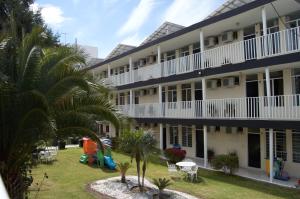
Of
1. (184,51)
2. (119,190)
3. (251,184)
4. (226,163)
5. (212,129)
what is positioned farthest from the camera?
(184,51)

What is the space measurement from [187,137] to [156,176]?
8154 millimetres

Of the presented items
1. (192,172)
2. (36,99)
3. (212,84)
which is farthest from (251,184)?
(36,99)

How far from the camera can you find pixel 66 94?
8469 mm

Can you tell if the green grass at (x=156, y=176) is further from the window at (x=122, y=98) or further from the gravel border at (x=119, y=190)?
the window at (x=122, y=98)

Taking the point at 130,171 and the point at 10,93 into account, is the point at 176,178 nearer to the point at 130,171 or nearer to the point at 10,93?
the point at 130,171

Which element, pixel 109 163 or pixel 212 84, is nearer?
pixel 109 163

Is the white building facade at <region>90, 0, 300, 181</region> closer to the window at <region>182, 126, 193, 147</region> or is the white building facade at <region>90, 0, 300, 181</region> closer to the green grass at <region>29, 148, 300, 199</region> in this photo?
the window at <region>182, 126, 193, 147</region>

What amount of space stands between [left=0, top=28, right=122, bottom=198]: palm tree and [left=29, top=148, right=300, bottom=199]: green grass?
4.59 m

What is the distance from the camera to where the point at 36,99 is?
26.0 feet

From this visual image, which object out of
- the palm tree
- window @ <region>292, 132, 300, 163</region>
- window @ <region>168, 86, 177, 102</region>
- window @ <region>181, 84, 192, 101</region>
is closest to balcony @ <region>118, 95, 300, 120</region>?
window @ <region>181, 84, 192, 101</region>

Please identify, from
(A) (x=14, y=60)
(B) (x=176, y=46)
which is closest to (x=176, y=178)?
(A) (x=14, y=60)

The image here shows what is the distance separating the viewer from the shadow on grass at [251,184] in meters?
13.4

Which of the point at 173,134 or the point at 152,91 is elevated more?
the point at 152,91

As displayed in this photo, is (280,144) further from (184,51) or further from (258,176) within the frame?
(184,51)
